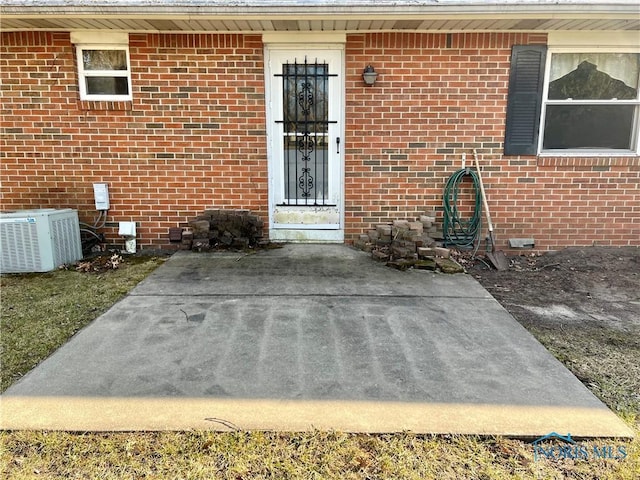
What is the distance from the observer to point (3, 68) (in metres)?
5.35

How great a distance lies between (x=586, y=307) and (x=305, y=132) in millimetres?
3632

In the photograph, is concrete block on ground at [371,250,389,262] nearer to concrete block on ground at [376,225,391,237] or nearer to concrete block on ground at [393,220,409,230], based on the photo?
concrete block on ground at [376,225,391,237]

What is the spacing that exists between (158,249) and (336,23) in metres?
3.52

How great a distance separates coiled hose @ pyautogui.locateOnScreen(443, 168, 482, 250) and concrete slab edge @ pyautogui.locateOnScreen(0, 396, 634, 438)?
344 cm

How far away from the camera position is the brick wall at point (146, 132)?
5344 millimetres

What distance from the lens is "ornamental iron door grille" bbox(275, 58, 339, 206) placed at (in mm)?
5512

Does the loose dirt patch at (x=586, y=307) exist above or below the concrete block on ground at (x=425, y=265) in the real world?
below

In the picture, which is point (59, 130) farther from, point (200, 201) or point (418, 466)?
point (418, 466)

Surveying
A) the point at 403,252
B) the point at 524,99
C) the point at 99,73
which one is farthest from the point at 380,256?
the point at 99,73

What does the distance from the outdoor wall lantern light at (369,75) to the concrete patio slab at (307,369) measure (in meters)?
2.57

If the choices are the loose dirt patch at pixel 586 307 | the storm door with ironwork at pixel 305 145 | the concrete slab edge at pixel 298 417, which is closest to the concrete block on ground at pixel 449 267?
the loose dirt patch at pixel 586 307

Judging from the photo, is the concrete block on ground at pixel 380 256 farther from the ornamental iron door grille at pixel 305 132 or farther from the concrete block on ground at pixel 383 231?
the ornamental iron door grille at pixel 305 132

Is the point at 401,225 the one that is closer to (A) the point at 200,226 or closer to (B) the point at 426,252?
(B) the point at 426,252

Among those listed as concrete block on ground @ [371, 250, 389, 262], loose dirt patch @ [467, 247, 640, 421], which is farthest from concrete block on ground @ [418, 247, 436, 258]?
loose dirt patch @ [467, 247, 640, 421]
